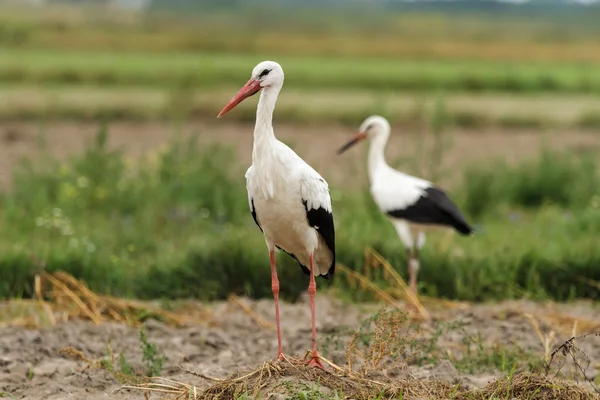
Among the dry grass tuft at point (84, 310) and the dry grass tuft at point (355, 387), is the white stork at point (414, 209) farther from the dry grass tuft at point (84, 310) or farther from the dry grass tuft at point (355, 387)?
the dry grass tuft at point (355, 387)

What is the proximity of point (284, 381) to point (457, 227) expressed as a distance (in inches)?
135

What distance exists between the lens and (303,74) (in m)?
24.8


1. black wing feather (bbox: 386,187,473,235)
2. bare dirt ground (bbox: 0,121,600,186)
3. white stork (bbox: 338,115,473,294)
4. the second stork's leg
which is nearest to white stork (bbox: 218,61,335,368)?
the second stork's leg

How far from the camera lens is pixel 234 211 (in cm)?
931

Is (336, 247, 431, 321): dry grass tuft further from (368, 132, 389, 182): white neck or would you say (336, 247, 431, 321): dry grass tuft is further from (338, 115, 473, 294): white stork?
(368, 132, 389, 182): white neck

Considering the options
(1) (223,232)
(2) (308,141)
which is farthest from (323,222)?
(2) (308,141)

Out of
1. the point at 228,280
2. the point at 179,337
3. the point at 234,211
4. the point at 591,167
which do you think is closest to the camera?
the point at 179,337

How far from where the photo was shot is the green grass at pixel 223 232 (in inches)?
286

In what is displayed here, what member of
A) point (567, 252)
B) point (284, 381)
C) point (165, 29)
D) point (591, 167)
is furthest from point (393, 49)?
point (284, 381)

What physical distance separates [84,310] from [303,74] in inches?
741

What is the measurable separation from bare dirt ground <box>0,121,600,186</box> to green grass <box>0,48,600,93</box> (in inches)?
143

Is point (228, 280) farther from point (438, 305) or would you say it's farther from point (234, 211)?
point (234, 211)

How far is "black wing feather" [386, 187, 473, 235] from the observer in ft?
24.5

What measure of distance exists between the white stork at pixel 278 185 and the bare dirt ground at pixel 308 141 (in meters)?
7.41
